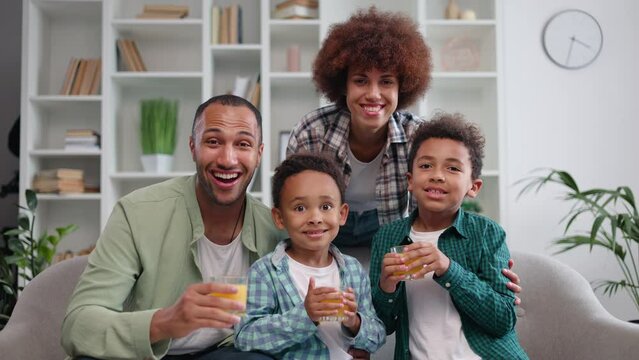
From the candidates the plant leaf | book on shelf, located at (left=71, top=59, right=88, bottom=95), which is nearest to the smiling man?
the plant leaf

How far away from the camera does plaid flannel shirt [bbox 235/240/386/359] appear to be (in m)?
1.69

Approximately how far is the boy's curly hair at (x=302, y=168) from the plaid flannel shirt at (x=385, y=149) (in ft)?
1.18

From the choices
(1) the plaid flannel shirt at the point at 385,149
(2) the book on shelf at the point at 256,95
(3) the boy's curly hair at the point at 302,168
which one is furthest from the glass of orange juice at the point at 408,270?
(2) the book on shelf at the point at 256,95

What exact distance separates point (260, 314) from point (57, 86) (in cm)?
370

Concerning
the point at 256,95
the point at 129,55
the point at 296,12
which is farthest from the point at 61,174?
the point at 296,12

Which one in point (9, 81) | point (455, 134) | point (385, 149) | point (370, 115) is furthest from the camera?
point (9, 81)

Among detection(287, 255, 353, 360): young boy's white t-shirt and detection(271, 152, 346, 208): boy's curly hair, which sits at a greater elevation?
detection(271, 152, 346, 208): boy's curly hair

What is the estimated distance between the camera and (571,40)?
15.9 feet

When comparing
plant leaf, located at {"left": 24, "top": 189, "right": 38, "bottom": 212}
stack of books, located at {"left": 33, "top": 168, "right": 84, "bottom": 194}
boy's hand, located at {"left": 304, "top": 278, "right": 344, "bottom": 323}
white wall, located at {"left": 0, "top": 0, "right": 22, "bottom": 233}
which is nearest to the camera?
boy's hand, located at {"left": 304, "top": 278, "right": 344, "bottom": 323}

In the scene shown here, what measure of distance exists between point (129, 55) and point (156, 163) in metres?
0.79

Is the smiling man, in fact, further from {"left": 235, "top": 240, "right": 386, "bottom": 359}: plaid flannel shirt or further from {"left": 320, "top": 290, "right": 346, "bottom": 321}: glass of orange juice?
{"left": 320, "top": 290, "right": 346, "bottom": 321}: glass of orange juice

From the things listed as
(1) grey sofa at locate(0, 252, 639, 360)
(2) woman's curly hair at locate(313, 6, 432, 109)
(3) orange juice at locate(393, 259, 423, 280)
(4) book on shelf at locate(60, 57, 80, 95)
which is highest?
(4) book on shelf at locate(60, 57, 80, 95)

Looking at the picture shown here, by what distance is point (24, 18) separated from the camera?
14.8 feet

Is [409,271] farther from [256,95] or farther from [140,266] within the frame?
[256,95]
